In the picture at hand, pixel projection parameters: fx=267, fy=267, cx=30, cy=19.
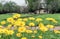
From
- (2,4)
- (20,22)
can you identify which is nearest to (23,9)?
(2,4)

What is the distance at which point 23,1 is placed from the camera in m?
13.2

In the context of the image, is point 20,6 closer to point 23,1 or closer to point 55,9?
point 23,1

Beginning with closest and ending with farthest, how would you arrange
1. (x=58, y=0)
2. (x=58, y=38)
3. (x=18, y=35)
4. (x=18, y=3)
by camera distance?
(x=18, y=35)
(x=58, y=38)
(x=58, y=0)
(x=18, y=3)

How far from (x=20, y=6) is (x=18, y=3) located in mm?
433

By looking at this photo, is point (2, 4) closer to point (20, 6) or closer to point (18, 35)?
point (20, 6)

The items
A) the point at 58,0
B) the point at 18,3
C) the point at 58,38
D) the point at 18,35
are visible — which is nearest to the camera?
the point at 18,35

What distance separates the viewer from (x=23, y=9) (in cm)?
1267

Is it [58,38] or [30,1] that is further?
[30,1]

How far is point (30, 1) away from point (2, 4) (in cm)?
131

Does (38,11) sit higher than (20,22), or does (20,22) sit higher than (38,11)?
(20,22)

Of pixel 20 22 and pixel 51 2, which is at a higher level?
pixel 20 22

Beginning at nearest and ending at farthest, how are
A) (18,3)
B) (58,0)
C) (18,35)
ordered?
(18,35) < (58,0) < (18,3)

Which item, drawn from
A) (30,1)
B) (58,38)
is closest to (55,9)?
(30,1)

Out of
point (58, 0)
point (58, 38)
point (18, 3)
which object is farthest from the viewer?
point (18, 3)
